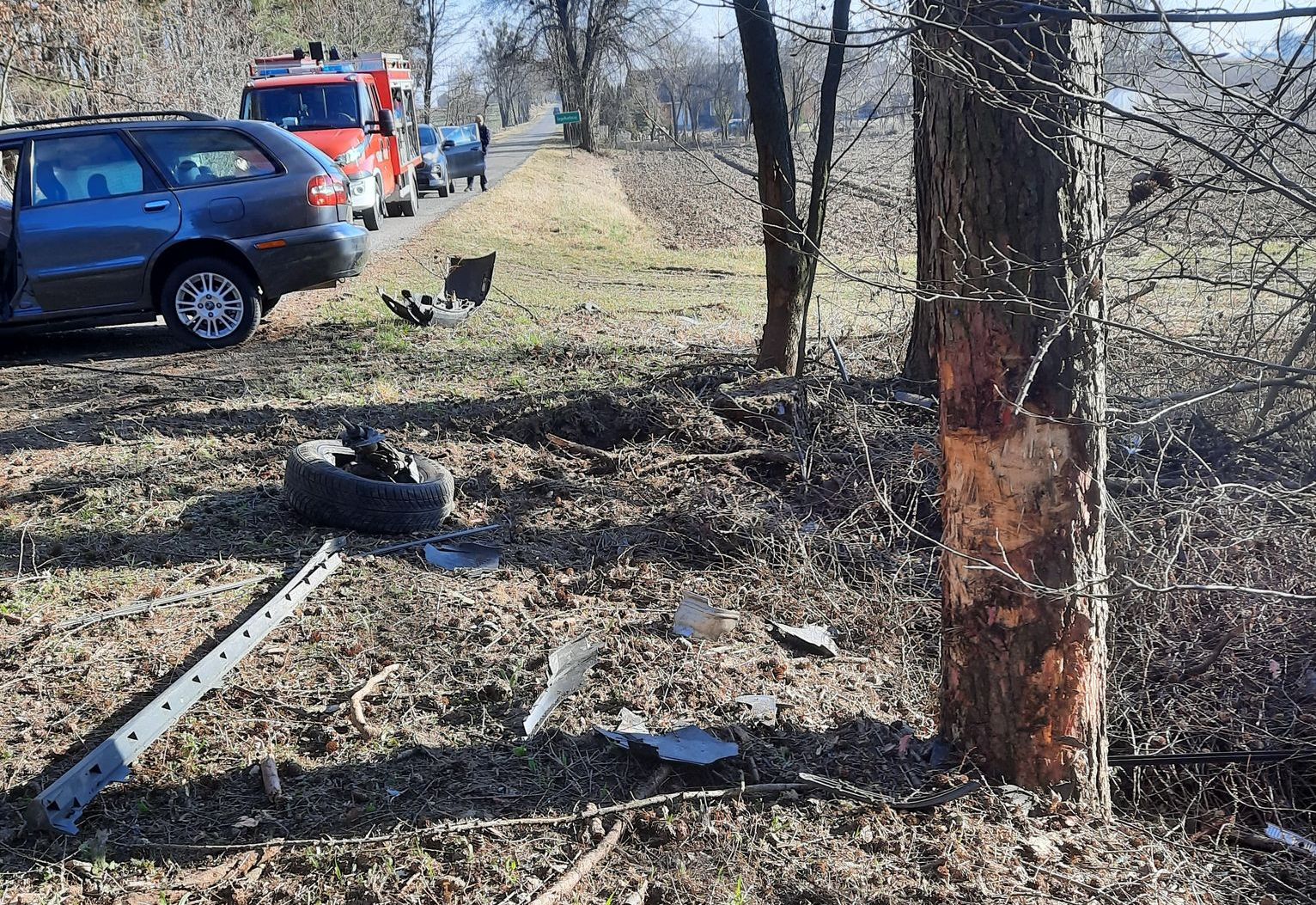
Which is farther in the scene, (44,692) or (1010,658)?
(44,692)

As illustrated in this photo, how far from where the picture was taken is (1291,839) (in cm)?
335

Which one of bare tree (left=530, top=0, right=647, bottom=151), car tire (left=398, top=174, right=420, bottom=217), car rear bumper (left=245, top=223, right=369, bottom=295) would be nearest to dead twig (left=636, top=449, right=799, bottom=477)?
car rear bumper (left=245, top=223, right=369, bottom=295)

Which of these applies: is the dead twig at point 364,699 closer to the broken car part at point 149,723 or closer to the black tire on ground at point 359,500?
the broken car part at point 149,723

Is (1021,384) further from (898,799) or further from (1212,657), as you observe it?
(1212,657)

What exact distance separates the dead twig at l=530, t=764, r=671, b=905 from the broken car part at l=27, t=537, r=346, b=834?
1.35m

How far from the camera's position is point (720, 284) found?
50.4 feet

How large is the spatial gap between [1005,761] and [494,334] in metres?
7.27

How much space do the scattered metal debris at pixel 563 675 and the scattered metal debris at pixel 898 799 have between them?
3.05 feet

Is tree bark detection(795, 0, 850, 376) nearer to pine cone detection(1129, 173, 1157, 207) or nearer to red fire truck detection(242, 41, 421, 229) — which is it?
pine cone detection(1129, 173, 1157, 207)

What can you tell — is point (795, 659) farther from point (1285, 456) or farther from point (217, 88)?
point (217, 88)

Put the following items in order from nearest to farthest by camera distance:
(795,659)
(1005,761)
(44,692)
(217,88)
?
(1005,761) < (44,692) < (795,659) < (217,88)

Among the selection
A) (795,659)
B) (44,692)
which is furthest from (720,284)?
(44,692)

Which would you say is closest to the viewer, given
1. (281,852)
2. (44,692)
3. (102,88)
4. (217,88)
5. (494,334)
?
(281,852)

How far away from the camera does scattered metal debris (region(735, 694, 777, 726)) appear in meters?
3.61
